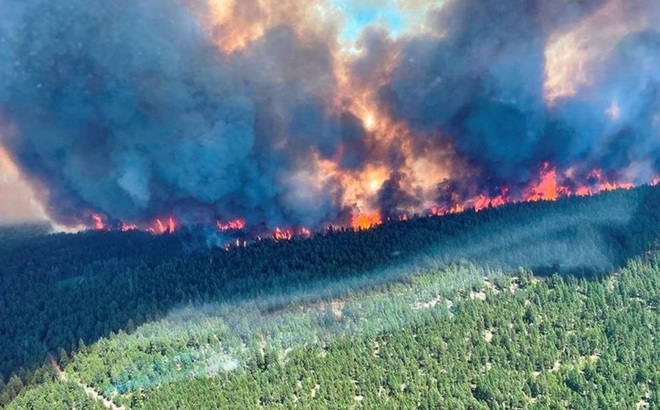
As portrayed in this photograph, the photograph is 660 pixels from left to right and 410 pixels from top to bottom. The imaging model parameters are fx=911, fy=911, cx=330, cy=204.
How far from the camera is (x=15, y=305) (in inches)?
4688

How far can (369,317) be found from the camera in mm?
102375

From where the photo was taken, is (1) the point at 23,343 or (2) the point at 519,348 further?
(1) the point at 23,343

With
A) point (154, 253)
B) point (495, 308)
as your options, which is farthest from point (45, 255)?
point (495, 308)

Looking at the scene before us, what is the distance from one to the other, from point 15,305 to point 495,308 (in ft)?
204

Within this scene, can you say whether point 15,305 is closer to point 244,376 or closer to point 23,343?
point 23,343

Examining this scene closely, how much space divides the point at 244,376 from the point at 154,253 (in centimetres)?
4496

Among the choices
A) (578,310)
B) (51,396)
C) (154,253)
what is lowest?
(51,396)

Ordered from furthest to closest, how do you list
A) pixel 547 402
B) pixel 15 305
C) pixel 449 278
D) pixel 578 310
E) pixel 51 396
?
1. pixel 15 305
2. pixel 449 278
3. pixel 578 310
4. pixel 51 396
5. pixel 547 402

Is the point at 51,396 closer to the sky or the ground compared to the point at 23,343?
closer to the ground

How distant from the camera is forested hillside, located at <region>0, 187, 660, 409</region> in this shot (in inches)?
3533

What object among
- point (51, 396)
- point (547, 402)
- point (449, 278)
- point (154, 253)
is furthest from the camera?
point (154, 253)

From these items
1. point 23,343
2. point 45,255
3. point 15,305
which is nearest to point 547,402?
point 23,343

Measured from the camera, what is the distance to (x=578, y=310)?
333 ft

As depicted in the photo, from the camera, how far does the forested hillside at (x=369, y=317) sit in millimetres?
89750
